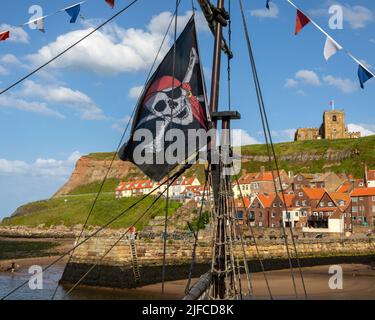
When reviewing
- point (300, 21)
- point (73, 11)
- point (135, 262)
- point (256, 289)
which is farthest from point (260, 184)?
point (73, 11)

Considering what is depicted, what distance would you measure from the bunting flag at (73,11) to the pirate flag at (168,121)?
314 cm

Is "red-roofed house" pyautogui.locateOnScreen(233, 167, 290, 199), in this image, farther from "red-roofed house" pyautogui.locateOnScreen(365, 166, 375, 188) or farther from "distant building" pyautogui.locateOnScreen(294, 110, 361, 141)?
"distant building" pyautogui.locateOnScreen(294, 110, 361, 141)

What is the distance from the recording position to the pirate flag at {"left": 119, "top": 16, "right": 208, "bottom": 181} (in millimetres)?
10945

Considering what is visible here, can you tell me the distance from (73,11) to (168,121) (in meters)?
4.42

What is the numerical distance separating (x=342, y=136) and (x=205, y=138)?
16085cm

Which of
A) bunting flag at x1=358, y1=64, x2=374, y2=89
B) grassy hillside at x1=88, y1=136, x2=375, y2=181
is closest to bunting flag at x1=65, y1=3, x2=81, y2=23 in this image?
bunting flag at x1=358, y1=64, x2=374, y2=89

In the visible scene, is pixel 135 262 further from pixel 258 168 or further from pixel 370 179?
pixel 258 168

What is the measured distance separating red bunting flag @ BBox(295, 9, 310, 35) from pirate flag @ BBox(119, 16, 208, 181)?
4091 mm

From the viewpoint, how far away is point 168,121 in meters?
11.1

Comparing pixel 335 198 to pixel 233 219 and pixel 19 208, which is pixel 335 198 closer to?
pixel 233 219

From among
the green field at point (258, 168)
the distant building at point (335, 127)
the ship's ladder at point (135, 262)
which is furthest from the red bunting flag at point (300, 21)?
the distant building at point (335, 127)

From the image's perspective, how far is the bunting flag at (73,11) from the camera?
12.2 meters

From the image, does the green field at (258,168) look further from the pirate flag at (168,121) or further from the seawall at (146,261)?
the pirate flag at (168,121)

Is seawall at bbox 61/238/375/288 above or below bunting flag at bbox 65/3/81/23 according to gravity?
below
